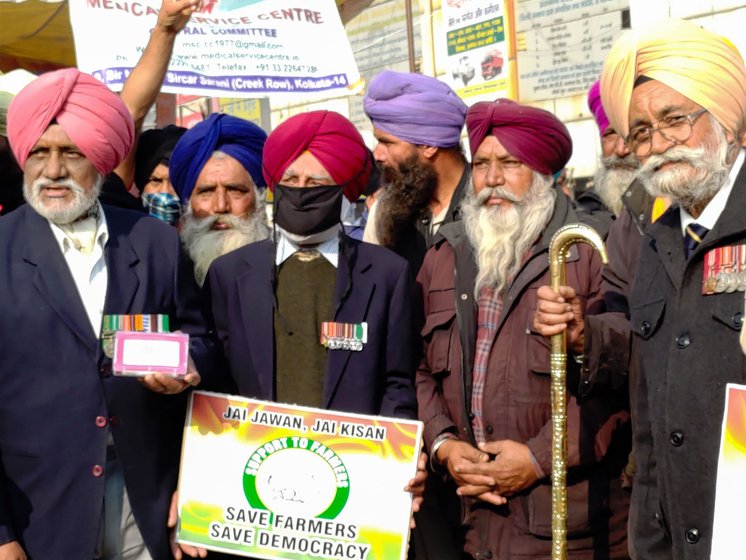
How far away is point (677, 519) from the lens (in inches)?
117

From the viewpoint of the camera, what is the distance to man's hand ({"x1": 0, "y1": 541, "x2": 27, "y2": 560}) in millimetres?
3113

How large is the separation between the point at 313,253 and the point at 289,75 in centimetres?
261

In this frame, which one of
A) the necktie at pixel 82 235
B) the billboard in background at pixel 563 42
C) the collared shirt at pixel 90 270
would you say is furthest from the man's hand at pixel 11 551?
the billboard in background at pixel 563 42

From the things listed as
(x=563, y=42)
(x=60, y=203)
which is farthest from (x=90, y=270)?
(x=563, y=42)

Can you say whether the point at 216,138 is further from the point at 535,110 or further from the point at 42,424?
the point at 42,424

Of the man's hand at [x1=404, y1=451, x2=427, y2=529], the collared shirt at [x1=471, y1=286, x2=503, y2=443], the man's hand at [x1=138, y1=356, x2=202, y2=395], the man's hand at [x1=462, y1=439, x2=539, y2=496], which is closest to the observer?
the man's hand at [x1=138, y1=356, x2=202, y2=395]

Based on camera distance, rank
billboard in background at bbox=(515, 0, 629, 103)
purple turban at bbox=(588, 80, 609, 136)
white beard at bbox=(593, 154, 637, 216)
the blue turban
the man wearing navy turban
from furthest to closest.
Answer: billboard in background at bbox=(515, 0, 629, 103)
white beard at bbox=(593, 154, 637, 216)
purple turban at bbox=(588, 80, 609, 136)
the blue turban
the man wearing navy turban

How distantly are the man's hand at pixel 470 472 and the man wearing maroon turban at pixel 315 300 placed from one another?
22cm

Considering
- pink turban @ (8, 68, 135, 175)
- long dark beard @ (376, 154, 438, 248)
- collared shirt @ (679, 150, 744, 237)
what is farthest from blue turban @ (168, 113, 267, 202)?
collared shirt @ (679, 150, 744, 237)

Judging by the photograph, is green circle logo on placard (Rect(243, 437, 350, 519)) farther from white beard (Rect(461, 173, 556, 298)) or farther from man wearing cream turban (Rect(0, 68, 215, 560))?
white beard (Rect(461, 173, 556, 298))

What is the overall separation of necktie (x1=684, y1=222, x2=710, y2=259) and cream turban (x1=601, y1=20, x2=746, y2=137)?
1.05 ft

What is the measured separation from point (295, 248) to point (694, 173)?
1.52m

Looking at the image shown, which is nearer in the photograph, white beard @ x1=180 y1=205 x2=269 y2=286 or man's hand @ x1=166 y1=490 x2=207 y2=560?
man's hand @ x1=166 y1=490 x2=207 y2=560

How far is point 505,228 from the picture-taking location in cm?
402
